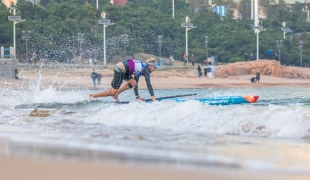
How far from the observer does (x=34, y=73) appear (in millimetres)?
39594

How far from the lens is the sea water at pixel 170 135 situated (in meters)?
8.30

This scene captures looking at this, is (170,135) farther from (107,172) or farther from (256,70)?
(256,70)

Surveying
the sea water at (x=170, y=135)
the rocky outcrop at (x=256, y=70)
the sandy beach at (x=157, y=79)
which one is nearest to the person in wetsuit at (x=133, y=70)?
the sea water at (x=170, y=135)

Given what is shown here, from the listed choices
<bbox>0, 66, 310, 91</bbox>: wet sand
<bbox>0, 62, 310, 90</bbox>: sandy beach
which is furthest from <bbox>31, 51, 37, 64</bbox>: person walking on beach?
<bbox>0, 66, 310, 91</bbox>: wet sand

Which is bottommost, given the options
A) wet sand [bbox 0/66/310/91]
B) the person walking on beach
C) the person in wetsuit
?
wet sand [bbox 0/66/310/91]

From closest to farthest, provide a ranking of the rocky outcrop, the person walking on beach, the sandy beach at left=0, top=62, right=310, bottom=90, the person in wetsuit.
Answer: the person in wetsuit → the sandy beach at left=0, top=62, right=310, bottom=90 → the person walking on beach → the rocky outcrop

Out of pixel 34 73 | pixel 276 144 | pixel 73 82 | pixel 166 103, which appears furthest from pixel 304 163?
pixel 34 73

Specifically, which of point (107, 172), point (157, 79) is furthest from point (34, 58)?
point (107, 172)

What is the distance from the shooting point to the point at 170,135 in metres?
11.1

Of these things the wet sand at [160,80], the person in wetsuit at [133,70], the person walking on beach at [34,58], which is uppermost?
the person walking on beach at [34,58]

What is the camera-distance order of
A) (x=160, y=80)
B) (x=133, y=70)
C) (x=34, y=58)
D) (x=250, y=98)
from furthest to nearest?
(x=34, y=58) → (x=160, y=80) → (x=250, y=98) → (x=133, y=70)

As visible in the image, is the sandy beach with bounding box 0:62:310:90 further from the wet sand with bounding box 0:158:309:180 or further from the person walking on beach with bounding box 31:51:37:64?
the wet sand with bounding box 0:158:309:180

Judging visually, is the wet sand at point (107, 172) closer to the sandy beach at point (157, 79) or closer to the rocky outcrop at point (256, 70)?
the sandy beach at point (157, 79)

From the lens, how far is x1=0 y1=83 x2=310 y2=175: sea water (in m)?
8.30
